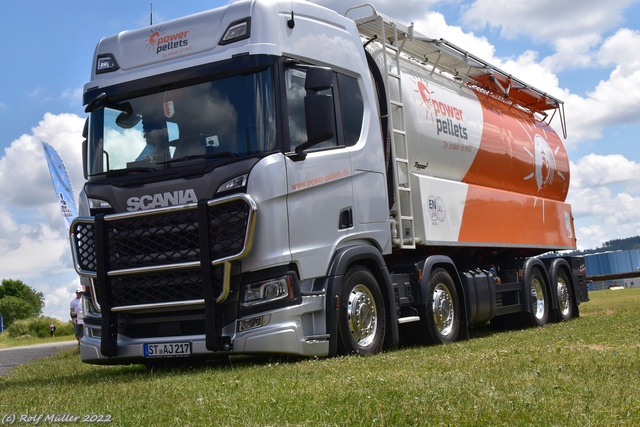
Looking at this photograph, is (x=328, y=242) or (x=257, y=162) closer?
(x=257, y=162)

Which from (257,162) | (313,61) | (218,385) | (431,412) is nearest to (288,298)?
(257,162)

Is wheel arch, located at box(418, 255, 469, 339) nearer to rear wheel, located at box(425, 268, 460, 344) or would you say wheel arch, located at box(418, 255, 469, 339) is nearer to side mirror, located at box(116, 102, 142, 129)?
rear wheel, located at box(425, 268, 460, 344)

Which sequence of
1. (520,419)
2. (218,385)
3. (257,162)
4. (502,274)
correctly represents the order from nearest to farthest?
(520,419)
(218,385)
(257,162)
(502,274)

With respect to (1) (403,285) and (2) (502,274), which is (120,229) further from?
(2) (502,274)

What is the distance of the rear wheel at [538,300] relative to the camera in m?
15.6

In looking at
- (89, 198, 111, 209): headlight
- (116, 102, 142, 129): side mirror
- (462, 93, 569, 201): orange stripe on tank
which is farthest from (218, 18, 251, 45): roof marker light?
(462, 93, 569, 201): orange stripe on tank

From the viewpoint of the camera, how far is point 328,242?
31.5 feet

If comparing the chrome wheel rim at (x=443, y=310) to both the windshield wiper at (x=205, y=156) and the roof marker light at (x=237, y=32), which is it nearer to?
the windshield wiper at (x=205, y=156)

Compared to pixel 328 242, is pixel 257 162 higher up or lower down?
higher up

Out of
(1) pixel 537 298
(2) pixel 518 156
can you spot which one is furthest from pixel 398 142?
(1) pixel 537 298

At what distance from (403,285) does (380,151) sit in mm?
1791

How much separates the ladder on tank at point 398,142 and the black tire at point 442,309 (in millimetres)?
749

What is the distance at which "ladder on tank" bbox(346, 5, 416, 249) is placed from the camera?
37.0 feet

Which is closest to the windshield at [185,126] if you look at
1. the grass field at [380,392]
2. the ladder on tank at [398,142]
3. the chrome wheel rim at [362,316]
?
the chrome wheel rim at [362,316]
